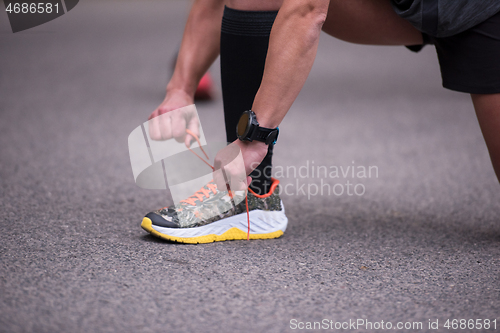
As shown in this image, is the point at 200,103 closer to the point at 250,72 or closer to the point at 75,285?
the point at 250,72

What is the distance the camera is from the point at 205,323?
64 cm

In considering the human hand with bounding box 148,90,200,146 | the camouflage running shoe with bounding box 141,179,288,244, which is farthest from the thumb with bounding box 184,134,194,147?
the camouflage running shoe with bounding box 141,179,288,244

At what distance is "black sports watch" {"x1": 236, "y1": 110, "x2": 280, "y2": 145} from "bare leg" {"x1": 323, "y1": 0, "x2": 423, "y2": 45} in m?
0.36

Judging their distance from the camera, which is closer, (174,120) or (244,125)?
(244,125)

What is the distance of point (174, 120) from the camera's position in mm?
919

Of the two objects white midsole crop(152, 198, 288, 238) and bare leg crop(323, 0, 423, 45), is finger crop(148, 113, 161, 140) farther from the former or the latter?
bare leg crop(323, 0, 423, 45)

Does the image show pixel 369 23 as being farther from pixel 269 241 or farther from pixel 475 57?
pixel 269 241

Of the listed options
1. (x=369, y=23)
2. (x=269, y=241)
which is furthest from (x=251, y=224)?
(x=369, y=23)

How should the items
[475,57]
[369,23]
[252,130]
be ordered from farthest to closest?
[369,23] → [475,57] → [252,130]

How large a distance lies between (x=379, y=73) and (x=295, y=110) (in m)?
1.41

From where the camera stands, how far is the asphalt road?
2.23 ft

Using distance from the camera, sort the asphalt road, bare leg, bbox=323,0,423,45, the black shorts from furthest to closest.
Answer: bare leg, bbox=323,0,423,45 < the black shorts < the asphalt road

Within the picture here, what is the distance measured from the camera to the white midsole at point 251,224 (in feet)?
3.05

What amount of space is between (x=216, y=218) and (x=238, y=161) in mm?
211
